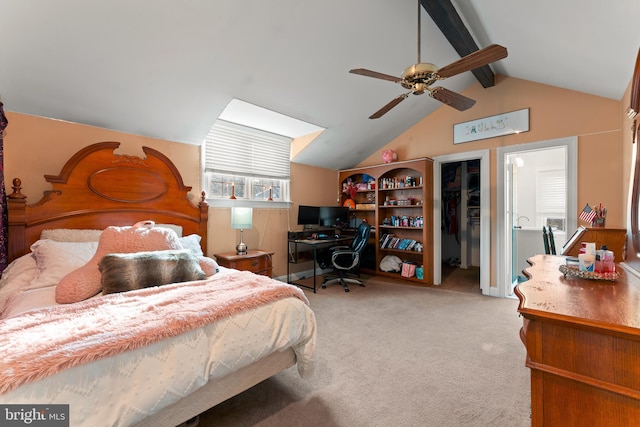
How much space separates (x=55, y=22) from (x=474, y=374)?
150 inches

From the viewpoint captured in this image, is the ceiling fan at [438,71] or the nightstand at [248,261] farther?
the nightstand at [248,261]

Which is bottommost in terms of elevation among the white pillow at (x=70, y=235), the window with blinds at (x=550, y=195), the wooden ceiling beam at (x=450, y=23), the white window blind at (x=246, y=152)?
the white pillow at (x=70, y=235)

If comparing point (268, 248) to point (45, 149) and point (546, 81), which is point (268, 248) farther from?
point (546, 81)

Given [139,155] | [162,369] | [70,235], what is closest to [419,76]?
[162,369]

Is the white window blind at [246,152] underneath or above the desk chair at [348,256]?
above

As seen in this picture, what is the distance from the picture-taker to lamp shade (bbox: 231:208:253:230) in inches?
136

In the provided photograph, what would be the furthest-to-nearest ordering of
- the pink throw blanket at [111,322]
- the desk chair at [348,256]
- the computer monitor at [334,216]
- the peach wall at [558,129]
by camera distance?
the computer monitor at [334,216], the desk chair at [348,256], the peach wall at [558,129], the pink throw blanket at [111,322]

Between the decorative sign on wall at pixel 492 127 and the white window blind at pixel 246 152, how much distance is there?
2.68m

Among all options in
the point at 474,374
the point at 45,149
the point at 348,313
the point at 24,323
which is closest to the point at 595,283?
the point at 474,374

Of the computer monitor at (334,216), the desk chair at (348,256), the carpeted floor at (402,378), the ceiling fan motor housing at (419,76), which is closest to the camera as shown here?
the carpeted floor at (402,378)

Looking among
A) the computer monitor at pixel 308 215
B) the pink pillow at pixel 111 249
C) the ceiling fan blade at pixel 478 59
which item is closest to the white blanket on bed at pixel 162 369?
the pink pillow at pixel 111 249

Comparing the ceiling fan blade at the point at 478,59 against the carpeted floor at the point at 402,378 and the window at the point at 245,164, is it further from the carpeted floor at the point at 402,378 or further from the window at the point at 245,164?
the window at the point at 245,164

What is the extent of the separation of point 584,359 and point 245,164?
3.87 m

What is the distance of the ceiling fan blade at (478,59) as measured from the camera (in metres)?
1.61
